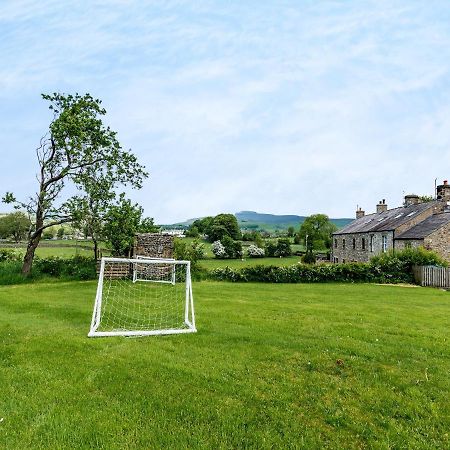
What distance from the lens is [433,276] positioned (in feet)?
78.4

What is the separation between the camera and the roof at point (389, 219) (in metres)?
33.2

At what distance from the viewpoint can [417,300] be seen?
1683 cm

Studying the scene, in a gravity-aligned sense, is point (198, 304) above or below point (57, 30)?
below

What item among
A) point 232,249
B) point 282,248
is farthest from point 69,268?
point 282,248

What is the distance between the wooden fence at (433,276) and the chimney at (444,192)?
11080mm

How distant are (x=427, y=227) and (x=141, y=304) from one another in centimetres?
2524

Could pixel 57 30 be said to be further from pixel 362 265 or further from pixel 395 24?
pixel 362 265

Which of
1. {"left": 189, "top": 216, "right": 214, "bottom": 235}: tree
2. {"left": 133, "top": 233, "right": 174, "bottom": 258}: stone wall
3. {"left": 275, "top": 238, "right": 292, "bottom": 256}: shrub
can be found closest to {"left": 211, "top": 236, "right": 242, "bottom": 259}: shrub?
{"left": 275, "top": 238, "right": 292, "bottom": 256}: shrub

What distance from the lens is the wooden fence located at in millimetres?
23328

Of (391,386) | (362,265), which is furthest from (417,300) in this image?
(391,386)

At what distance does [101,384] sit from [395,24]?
1513 centimetres

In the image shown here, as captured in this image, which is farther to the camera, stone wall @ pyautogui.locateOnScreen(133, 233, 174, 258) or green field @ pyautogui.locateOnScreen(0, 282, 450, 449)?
stone wall @ pyautogui.locateOnScreen(133, 233, 174, 258)

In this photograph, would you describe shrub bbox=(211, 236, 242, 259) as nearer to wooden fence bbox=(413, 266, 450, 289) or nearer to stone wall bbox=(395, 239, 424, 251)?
stone wall bbox=(395, 239, 424, 251)

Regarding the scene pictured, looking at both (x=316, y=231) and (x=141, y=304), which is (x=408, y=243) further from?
(x=316, y=231)
